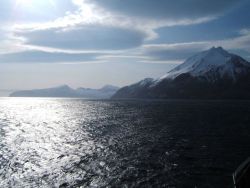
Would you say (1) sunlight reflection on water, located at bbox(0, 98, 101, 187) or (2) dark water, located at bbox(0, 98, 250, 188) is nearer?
(2) dark water, located at bbox(0, 98, 250, 188)

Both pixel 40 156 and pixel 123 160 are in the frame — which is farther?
pixel 40 156

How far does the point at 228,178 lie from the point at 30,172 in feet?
101

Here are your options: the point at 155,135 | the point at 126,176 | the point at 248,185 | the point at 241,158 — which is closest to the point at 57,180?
the point at 126,176

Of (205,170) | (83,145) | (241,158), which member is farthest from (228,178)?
(83,145)

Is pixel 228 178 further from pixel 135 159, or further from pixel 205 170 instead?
pixel 135 159

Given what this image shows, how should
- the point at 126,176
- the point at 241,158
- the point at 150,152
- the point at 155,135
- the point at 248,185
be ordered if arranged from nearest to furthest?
the point at 248,185 → the point at 126,176 → the point at 241,158 → the point at 150,152 → the point at 155,135

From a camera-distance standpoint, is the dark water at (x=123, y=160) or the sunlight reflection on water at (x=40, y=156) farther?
the sunlight reflection on water at (x=40, y=156)

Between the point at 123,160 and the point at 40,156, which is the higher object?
the point at 40,156

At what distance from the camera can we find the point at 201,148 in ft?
201

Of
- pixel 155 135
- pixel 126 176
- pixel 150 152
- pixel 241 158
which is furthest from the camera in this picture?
pixel 155 135

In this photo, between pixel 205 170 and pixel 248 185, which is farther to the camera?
pixel 205 170

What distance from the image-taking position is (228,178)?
40469 millimetres

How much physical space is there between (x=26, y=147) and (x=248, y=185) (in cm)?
5420

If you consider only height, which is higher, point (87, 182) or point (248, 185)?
point (248, 185)
